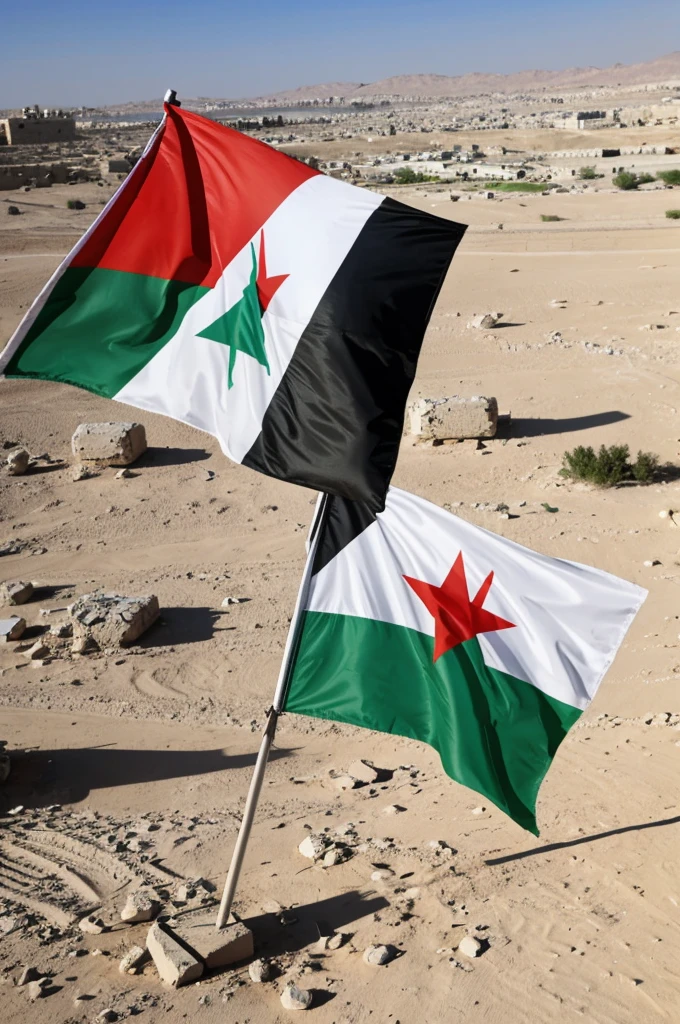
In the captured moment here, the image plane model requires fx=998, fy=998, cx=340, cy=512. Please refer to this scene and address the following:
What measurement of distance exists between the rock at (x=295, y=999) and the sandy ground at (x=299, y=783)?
0.07 m

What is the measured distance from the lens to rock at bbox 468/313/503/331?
2152cm

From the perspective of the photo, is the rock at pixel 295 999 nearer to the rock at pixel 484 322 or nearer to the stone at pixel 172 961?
the stone at pixel 172 961

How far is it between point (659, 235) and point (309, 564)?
27.8 meters

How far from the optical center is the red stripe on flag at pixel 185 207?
210 inches

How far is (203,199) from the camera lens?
17.8 ft

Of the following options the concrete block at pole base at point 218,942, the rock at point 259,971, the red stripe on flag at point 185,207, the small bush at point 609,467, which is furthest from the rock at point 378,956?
the small bush at point 609,467

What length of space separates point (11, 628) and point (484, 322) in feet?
45.8

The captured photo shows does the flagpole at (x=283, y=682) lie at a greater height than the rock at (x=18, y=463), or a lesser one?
greater

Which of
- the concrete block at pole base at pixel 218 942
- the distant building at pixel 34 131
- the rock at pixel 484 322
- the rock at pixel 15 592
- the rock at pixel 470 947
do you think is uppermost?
the distant building at pixel 34 131

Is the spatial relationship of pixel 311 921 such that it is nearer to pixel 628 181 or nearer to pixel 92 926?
pixel 92 926

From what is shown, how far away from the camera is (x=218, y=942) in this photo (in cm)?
538

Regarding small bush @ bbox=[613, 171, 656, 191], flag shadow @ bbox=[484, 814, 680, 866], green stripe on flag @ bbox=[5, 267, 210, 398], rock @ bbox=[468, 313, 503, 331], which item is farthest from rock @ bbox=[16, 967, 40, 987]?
small bush @ bbox=[613, 171, 656, 191]

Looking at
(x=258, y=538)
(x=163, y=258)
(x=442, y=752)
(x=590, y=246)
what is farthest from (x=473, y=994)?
(x=590, y=246)

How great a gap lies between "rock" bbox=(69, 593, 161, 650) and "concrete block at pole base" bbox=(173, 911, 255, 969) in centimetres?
470
